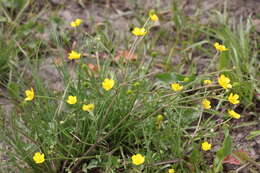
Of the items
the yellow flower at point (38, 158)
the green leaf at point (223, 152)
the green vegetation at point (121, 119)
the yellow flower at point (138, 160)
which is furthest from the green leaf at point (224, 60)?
the yellow flower at point (38, 158)

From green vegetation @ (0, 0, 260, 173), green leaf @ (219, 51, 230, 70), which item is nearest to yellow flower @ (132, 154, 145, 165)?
green vegetation @ (0, 0, 260, 173)

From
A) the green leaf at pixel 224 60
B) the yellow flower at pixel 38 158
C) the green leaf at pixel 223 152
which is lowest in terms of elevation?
the green leaf at pixel 223 152

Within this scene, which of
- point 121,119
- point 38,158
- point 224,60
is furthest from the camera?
point 224,60

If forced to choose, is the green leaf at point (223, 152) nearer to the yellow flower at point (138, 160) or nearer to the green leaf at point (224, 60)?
the yellow flower at point (138, 160)

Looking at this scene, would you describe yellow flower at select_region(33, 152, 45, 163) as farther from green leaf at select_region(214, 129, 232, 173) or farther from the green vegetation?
green leaf at select_region(214, 129, 232, 173)

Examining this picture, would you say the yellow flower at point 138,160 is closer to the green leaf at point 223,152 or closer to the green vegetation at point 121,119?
the green vegetation at point 121,119

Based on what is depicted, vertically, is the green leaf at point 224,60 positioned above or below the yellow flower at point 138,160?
above

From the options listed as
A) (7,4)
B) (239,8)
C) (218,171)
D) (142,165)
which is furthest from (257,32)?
(7,4)

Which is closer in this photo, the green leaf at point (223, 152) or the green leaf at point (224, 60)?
the green leaf at point (223, 152)

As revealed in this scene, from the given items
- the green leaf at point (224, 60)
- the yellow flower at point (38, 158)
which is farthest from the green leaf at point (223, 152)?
the yellow flower at point (38, 158)

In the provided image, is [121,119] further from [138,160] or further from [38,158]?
[38,158]

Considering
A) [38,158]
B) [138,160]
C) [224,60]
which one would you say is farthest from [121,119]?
[224,60]

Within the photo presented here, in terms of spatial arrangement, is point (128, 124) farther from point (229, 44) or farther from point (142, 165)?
point (229, 44)
